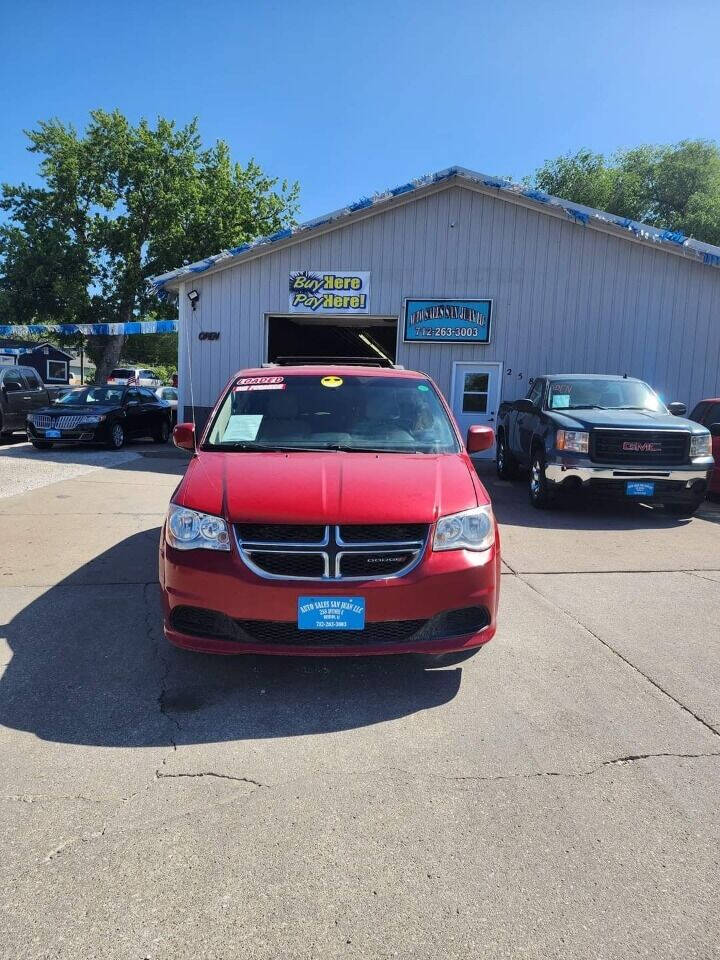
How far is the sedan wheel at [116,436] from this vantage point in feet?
48.2

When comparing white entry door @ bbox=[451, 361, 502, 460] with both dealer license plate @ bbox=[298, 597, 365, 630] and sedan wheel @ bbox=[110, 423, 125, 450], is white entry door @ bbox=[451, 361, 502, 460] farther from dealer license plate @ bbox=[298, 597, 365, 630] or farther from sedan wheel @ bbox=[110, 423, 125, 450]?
dealer license plate @ bbox=[298, 597, 365, 630]

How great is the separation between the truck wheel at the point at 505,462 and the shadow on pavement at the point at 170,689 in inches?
303

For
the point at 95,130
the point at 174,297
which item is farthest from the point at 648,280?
the point at 95,130

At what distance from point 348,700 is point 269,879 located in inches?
48.7

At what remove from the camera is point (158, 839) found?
2258mm

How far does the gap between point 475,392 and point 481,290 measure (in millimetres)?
2307

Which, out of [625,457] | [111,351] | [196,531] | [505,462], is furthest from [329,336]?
[111,351]

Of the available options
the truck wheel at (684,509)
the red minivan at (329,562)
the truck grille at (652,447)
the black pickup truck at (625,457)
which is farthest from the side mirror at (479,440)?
the truck wheel at (684,509)

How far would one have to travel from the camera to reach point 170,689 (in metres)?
3.37


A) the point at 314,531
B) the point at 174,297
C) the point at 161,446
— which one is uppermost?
the point at 174,297

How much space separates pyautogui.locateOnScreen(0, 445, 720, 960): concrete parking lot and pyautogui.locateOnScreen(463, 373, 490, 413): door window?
10354 mm

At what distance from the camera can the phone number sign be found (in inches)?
565

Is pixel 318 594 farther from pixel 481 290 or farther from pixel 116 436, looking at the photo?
pixel 116 436

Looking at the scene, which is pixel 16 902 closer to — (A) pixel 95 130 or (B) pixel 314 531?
(B) pixel 314 531
